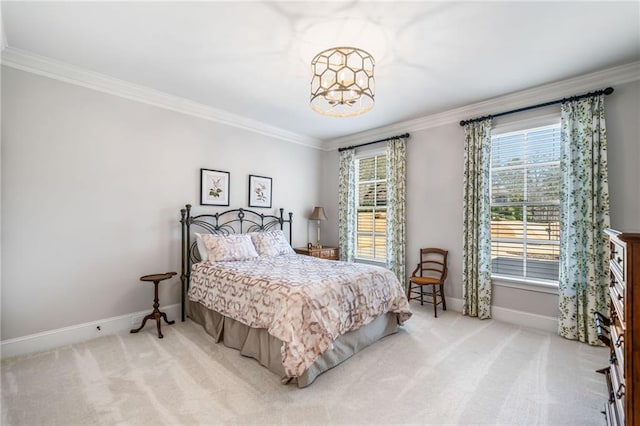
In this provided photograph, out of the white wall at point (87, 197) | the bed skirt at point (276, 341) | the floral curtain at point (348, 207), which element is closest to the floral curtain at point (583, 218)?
the bed skirt at point (276, 341)

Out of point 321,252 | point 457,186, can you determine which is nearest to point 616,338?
point 457,186

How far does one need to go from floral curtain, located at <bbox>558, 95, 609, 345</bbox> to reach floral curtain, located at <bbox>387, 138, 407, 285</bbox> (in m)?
1.98

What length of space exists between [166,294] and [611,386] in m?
4.27

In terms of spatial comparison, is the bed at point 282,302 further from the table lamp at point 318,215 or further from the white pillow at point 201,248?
the table lamp at point 318,215

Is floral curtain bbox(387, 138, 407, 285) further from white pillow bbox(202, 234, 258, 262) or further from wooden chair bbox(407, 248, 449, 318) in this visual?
white pillow bbox(202, 234, 258, 262)

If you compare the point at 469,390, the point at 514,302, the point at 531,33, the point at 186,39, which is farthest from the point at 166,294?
the point at 531,33

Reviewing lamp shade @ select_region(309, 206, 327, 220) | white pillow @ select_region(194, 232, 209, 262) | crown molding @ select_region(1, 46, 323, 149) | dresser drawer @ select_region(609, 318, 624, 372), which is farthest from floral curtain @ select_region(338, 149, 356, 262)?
dresser drawer @ select_region(609, 318, 624, 372)

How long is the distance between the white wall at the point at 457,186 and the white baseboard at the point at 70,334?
3951 millimetres

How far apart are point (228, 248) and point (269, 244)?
0.68 meters

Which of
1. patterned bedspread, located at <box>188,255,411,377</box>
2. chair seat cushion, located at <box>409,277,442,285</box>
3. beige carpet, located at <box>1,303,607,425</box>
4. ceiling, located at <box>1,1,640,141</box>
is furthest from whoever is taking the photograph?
chair seat cushion, located at <box>409,277,442,285</box>

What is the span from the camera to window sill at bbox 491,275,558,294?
3375mm

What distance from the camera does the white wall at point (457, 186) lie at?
9.54 ft

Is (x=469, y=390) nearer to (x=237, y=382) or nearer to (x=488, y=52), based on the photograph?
(x=237, y=382)

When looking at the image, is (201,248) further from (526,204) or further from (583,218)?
(583,218)
